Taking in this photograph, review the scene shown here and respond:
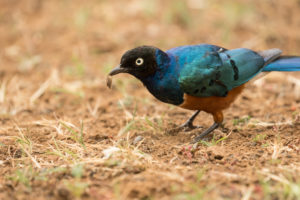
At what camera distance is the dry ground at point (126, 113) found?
351 centimetres

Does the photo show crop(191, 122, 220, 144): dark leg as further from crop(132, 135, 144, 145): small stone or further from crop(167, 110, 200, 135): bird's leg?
crop(132, 135, 144, 145): small stone

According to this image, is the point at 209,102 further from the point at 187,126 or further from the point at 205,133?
the point at 187,126

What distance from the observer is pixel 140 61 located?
4738 mm

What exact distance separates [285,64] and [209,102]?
1181 mm

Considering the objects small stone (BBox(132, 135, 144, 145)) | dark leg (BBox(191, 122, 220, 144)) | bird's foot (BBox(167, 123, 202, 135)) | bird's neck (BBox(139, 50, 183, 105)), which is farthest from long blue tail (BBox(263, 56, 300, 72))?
small stone (BBox(132, 135, 144, 145))

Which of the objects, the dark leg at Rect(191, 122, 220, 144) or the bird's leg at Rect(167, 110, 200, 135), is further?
the bird's leg at Rect(167, 110, 200, 135)

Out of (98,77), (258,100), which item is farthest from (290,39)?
(98,77)

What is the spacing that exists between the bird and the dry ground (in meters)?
0.36

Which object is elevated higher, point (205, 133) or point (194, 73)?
point (194, 73)

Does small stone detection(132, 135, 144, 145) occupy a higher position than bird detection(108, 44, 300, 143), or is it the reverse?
bird detection(108, 44, 300, 143)

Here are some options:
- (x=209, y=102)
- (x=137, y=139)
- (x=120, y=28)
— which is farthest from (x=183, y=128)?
(x=120, y=28)

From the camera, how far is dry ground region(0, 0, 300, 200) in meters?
3.51

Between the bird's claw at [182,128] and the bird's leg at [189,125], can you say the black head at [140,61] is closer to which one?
the bird's claw at [182,128]

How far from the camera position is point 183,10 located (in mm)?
9070
